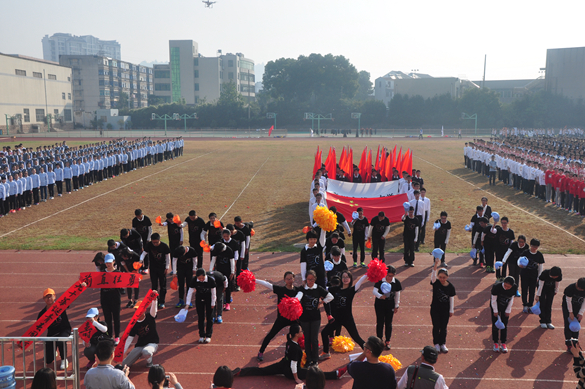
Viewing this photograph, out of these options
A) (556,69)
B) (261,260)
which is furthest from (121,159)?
(556,69)

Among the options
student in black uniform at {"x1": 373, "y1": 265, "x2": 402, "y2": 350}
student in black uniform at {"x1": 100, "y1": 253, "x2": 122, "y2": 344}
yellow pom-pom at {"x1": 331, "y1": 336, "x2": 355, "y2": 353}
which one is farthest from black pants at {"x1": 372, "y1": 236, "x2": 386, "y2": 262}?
student in black uniform at {"x1": 100, "y1": 253, "x2": 122, "y2": 344}

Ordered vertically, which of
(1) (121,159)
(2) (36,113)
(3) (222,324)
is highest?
(2) (36,113)

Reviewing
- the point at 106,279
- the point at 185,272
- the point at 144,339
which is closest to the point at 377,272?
the point at 144,339

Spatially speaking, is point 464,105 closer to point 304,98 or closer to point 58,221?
point 304,98

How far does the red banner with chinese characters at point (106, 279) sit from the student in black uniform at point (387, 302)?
14.2 feet

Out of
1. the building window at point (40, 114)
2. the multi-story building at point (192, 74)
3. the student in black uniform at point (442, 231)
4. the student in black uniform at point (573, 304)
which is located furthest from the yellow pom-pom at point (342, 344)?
the multi-story building at point (192, 74)

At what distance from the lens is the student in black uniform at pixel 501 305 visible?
808 centimetres

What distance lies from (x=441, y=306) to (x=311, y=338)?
7.79 feet

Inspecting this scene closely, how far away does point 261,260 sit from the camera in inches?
542

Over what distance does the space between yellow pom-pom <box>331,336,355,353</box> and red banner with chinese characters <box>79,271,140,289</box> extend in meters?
3.76

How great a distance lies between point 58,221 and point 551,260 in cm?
1746

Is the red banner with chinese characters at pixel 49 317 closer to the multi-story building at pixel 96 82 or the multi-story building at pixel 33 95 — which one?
the multi-story building at pixel 33 95

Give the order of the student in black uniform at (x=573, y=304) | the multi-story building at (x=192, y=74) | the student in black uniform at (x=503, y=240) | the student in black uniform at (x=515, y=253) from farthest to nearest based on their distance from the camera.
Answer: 1. the multi-story building at (x=192, y=74)
2. the student in black uniform at (x=503, y=240)
3. the student in black uniform at (x=515, y=253)
4. the student in black uniform at (x=573, y=304)

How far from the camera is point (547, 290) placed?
899 centimetres
